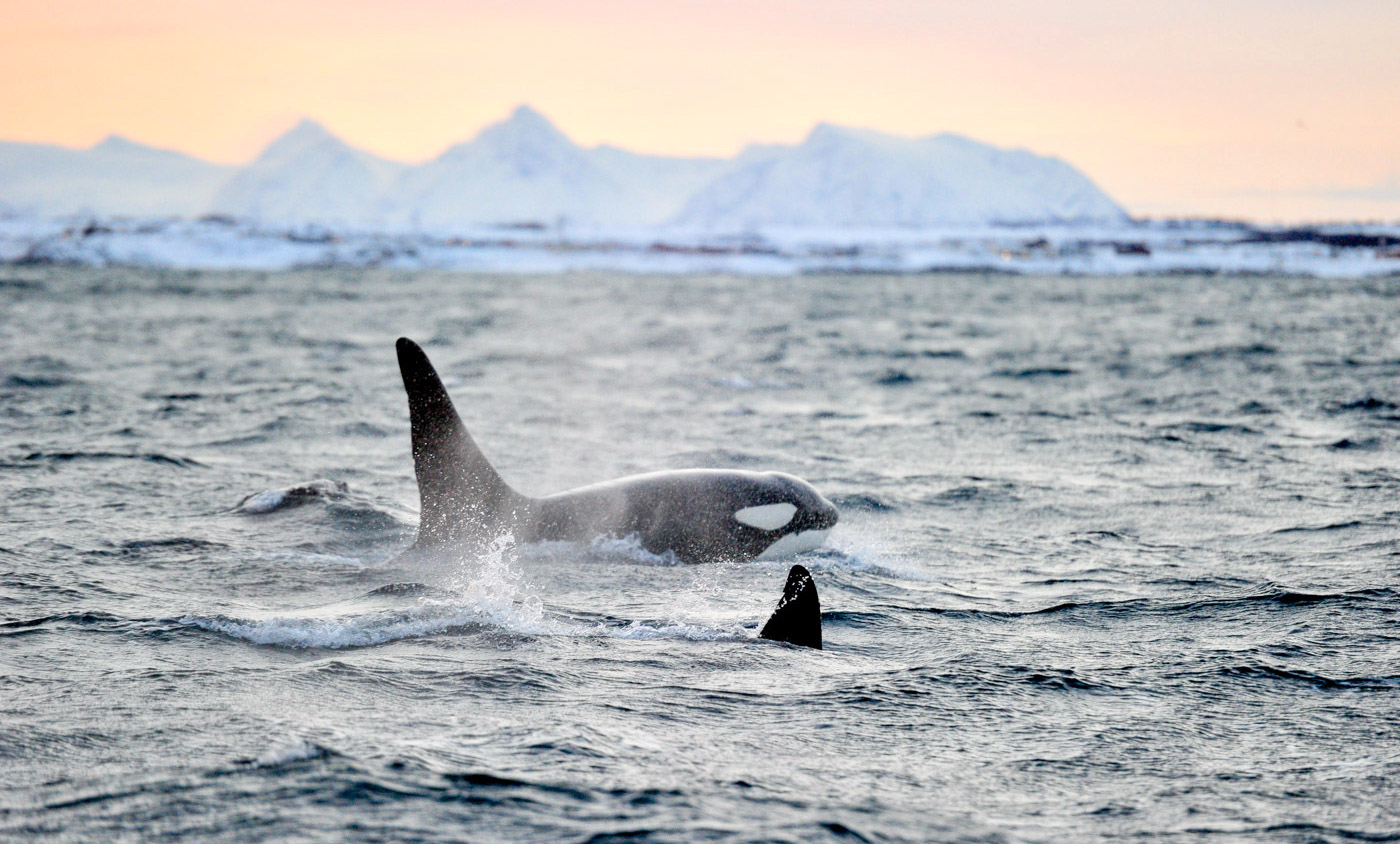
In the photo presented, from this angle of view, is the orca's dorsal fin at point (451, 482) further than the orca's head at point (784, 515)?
No

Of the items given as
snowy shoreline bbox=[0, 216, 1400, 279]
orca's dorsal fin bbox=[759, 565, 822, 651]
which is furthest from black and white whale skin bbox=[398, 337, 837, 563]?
snowy shoreline bbox=[0, 216, 1400, 279]

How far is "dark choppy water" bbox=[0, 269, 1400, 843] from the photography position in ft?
16.7

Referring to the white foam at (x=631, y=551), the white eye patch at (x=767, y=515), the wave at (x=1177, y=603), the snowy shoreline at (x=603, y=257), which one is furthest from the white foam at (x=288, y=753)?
the snowy shoreline at (x=603, y=257)

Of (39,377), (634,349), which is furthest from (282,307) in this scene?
(39,377)

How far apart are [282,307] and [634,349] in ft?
84.4

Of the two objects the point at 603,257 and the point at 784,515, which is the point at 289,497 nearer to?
the point at 784,515

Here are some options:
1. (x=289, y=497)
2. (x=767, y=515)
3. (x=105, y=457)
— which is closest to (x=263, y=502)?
(x=289, y=497)

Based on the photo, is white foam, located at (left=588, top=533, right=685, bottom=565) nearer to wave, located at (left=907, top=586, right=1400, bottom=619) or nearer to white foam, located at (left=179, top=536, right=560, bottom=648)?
white foam, located at (left=179, top=536, right=560, bottom=648)

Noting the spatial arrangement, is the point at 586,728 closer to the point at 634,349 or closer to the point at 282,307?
the point at 634,349

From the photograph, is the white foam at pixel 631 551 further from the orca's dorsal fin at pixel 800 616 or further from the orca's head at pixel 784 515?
the orca's dorsal fin at pixel 800 616

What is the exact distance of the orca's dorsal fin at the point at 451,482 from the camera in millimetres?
9602

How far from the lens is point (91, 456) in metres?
14.6

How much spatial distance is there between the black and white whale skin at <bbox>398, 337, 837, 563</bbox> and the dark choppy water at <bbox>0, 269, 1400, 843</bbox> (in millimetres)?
242

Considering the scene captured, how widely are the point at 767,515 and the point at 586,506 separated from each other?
142 centimetres
